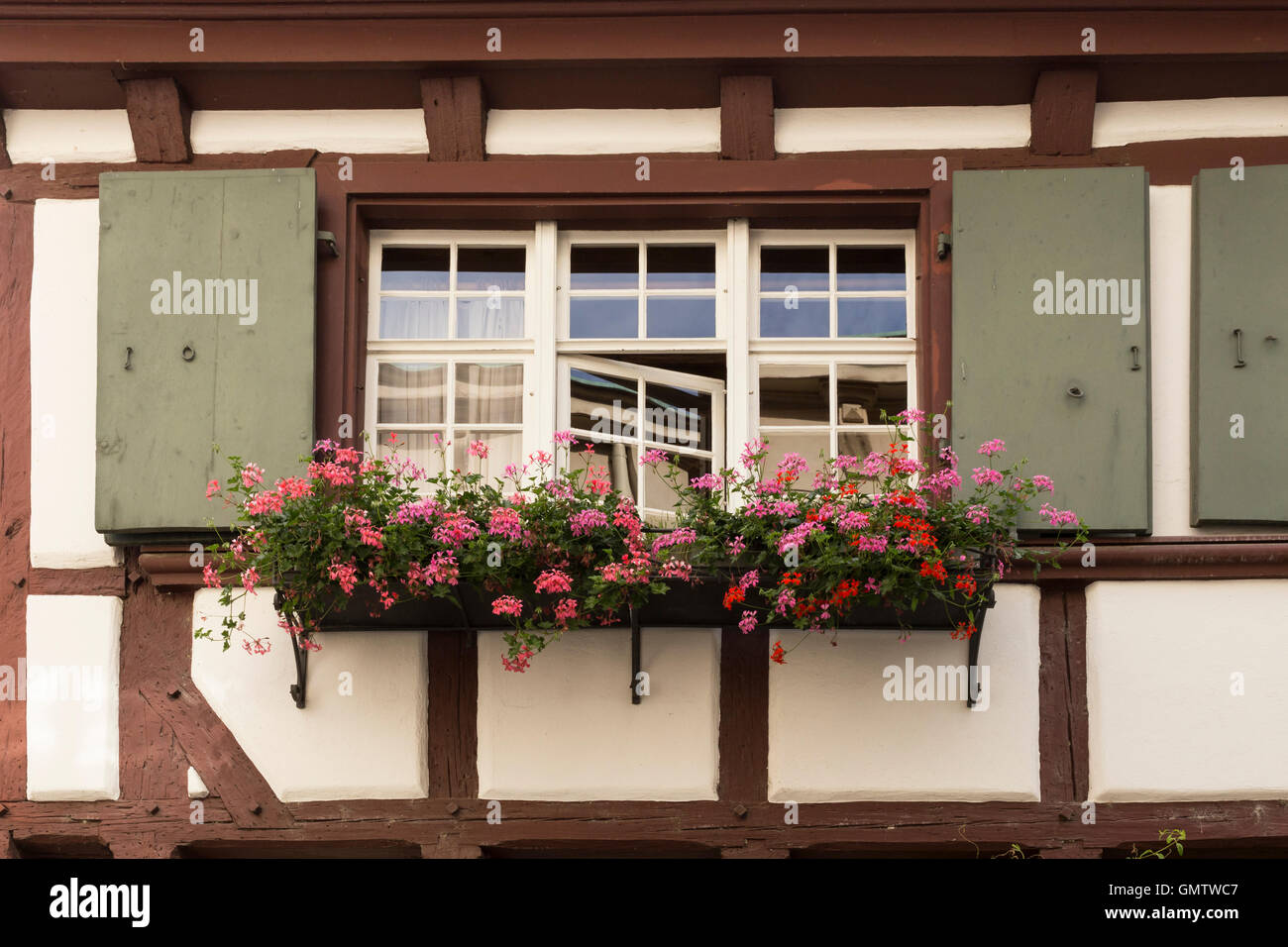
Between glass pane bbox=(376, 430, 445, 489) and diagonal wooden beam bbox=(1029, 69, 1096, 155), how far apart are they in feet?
8.10

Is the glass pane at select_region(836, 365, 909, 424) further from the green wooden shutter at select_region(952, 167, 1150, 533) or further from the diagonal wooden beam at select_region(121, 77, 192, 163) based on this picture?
the diagonal wooden beam at select_region(121, 77, 192, 163)

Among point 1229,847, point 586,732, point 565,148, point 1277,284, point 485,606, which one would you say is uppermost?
point 565,148

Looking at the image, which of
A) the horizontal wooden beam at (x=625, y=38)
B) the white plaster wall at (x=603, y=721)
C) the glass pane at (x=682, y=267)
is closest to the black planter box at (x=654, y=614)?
the white plaster wall at (x=603, y=721)

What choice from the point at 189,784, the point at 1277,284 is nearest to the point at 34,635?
the point at 189,784

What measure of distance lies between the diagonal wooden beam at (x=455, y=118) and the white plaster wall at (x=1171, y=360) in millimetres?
2475

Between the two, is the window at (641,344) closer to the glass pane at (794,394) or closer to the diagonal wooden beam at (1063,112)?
the glass pane at (794,394)

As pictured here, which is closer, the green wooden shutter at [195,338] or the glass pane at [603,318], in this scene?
the green wooden shutter at [195,338]

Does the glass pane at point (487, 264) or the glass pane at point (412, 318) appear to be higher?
the glass pane at point (487, 264)

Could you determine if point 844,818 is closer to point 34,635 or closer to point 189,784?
point 189,784

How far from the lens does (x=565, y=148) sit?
5910 millimetres

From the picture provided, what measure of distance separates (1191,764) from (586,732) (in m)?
2.07

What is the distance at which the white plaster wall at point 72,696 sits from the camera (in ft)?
18.1

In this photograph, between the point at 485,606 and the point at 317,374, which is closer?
the point at 485,606

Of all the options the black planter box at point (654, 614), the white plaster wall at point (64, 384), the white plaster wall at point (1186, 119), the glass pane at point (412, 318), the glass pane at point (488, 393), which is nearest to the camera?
the black planter box at point (654, 614)
